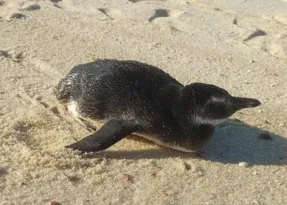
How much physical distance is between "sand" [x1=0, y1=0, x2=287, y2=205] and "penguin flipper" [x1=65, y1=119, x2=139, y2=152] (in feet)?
0.23

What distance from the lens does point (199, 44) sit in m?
5.70

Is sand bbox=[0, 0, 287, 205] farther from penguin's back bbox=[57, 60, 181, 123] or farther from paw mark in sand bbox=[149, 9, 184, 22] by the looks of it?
penguin's back bbox=[57, 60, 181, 123]

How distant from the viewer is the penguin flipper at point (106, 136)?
3307mm

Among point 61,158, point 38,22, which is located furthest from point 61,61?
point 61,158

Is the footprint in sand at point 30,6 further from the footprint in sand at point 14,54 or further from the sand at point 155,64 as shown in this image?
the footprint in sand at point 14,54

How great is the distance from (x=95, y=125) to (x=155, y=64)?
4.96 feet

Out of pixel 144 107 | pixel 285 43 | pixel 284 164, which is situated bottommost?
pixel 285 43

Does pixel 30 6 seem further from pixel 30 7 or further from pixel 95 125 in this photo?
pixel 95 125

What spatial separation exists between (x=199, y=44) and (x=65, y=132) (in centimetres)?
240

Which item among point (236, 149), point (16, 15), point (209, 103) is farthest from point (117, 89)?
point (16, 15)

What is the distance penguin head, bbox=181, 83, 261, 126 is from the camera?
3.49 metres

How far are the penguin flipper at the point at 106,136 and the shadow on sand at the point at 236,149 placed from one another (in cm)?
12

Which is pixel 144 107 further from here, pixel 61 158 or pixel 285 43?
pixel 285 43

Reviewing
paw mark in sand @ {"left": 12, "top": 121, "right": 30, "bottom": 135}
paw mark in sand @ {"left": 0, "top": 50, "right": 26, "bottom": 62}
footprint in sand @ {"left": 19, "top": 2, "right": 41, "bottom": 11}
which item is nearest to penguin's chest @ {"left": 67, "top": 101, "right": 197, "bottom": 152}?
paw mark in sand @ {"left": 12, "top": 121, "right": 30, "bottom": 135}
